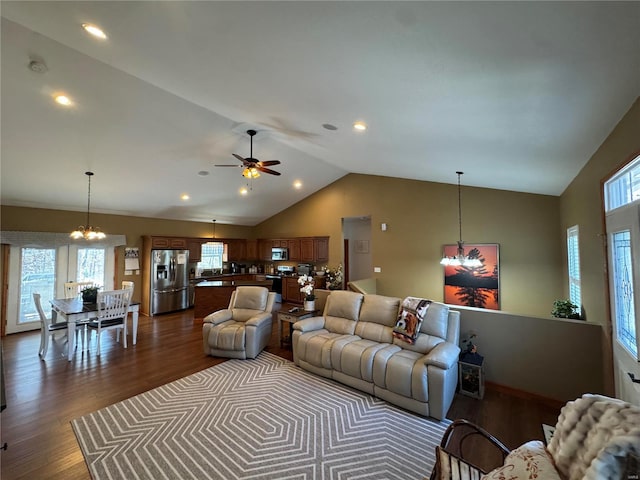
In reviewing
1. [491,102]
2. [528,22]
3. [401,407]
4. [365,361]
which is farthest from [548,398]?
[528,22]

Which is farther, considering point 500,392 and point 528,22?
point 500,392

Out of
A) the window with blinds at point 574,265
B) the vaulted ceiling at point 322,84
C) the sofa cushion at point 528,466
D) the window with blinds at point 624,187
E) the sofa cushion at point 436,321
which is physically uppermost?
the vaulted ceiling at point 322,84

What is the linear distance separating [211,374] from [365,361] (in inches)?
84.9

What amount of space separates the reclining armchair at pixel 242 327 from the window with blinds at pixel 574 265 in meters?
4.45

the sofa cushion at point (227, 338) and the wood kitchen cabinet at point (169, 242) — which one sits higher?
the wood kitchen cabinet at point (169, 242)

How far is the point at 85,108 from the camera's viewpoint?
11.2 ft

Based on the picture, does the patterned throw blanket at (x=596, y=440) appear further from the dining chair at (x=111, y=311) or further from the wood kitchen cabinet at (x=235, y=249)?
the wood kitchen cabinet at (x=235, y=249)

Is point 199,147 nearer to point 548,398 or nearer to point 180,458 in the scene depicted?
point 180,458

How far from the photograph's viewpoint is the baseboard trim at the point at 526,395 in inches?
116

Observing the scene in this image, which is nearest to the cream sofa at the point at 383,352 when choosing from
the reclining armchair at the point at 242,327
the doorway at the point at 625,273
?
the reclining armchair at the point at 242,327

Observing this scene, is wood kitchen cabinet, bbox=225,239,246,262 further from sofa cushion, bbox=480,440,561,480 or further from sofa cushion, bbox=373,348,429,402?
sofa cushion, bbox=480,440,561,480

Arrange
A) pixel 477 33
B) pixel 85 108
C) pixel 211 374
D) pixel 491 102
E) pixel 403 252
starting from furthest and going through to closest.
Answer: pixel 403 252, pixel 211 374, pixel 85 108, pixel 491 102, pixel 477 33

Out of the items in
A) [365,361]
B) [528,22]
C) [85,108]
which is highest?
[85,108]

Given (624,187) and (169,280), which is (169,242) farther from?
(624,187)
